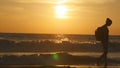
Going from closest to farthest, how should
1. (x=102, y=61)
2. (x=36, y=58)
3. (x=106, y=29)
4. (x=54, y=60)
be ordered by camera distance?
(x=106, y=29)
(x=102, y=61)
(x=54, y=60)
(x=36, y=58)

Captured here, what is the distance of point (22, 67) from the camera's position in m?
14.8

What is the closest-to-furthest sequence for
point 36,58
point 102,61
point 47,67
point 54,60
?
point 47,67 < point 102,61 < point 54,60 < point 36,58

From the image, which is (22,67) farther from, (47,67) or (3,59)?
(3,59)

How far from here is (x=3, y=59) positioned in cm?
2362

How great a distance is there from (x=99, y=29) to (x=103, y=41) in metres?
0.55

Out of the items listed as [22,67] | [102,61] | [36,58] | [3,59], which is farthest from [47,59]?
[22,67]

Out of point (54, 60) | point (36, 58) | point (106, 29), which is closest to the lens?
point (106, 29)

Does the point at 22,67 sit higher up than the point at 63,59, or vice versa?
the point at 22,67

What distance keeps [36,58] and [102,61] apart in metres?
5.99

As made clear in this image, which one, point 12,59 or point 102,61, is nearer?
point 102,61

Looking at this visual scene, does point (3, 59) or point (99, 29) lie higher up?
point (99, 29)

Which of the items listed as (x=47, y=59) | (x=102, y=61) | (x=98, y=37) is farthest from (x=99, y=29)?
(x=47, y=59)

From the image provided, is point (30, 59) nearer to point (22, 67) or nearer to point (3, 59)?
point (3, 59)

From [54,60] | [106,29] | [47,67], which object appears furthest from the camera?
[54,60]
